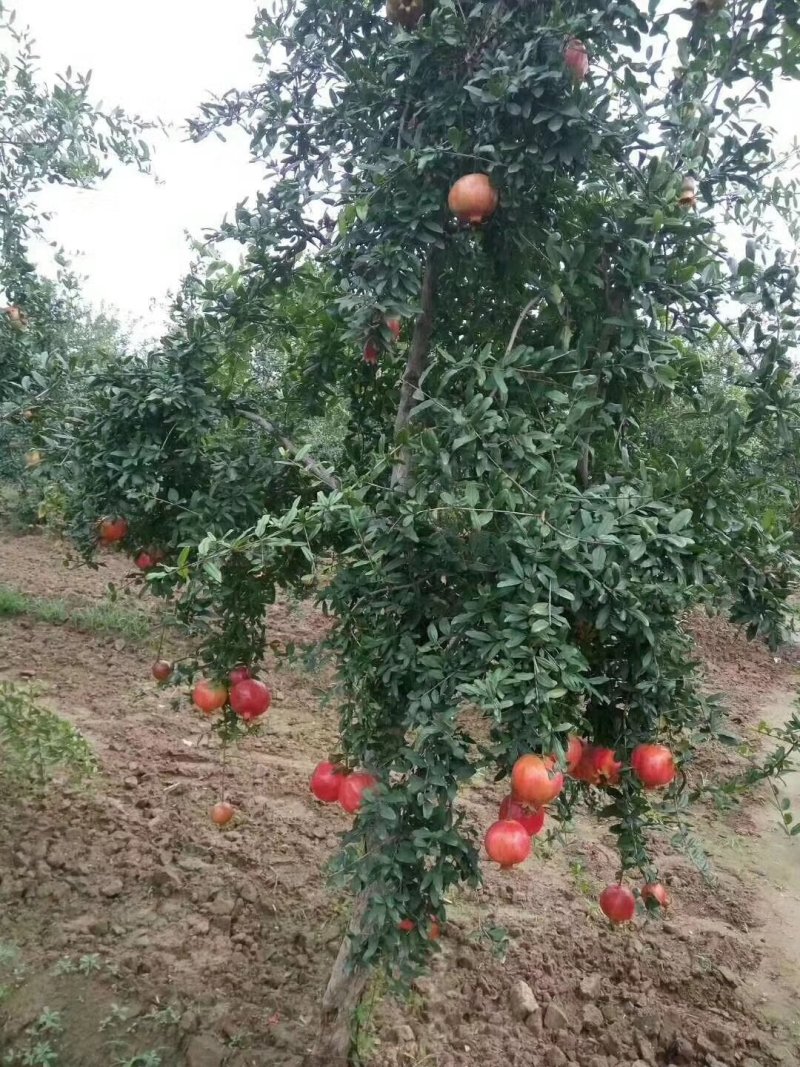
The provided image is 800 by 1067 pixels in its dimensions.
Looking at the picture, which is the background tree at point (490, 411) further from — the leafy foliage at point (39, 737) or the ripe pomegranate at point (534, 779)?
the leafy foliage at point (39, 737)

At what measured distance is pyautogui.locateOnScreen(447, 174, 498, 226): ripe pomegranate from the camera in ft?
5.88

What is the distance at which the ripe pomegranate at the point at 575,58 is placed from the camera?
170cm

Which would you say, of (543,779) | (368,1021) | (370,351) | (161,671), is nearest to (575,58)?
(370,351)

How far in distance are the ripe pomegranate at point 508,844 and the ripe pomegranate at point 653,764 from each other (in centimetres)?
32

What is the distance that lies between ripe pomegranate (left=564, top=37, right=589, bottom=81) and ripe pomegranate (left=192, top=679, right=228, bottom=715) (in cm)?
186

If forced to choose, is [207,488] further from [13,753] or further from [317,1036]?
[13,753]

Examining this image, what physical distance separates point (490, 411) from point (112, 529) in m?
1.21

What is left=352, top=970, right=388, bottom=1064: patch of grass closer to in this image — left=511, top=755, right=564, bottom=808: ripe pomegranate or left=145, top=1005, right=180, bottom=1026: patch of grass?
left=145, top=1005, right=180, bottom=1026: patch of grass

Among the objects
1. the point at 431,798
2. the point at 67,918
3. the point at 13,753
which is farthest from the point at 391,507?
the point at 13,753

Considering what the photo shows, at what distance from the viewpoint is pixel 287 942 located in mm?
2916

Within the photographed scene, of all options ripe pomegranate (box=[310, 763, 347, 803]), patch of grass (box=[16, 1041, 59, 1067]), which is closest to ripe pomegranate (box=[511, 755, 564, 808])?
ripe pomegranate (box=[310, 763, 347, 803])

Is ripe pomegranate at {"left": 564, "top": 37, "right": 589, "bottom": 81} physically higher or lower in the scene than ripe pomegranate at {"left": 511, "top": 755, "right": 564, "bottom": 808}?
higher

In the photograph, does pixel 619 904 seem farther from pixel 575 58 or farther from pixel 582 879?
pixel 575 58

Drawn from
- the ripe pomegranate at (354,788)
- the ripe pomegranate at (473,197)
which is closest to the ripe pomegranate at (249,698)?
the ripe pomegranate at (354,788)
